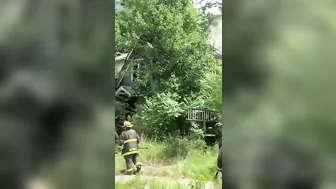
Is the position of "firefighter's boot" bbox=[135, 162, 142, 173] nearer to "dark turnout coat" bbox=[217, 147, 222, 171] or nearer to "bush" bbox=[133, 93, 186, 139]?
"bush" bbox=[133, 93, 186, 139]

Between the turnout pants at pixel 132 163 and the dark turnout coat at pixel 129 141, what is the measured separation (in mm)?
18

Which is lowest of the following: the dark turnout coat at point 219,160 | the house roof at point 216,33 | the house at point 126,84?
the dark turnout coat at point 219,160

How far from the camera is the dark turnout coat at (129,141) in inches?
63.6

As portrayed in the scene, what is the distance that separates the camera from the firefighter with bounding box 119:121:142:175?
1.61 m

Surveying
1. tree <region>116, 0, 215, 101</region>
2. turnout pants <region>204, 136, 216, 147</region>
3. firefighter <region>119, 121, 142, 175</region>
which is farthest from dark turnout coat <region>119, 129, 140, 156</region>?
turnout pants <region>204, 136, 216, 147</region>

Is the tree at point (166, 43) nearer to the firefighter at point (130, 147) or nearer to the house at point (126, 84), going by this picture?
the house at point (126, 84)

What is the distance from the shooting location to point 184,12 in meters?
1.60

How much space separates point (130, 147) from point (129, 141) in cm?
2
